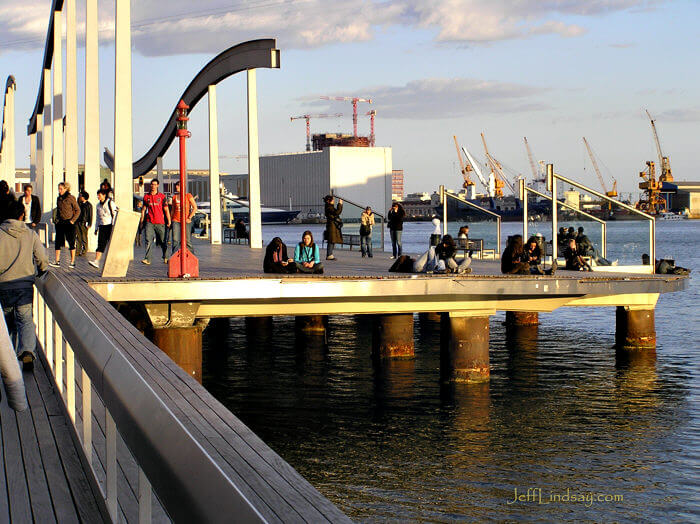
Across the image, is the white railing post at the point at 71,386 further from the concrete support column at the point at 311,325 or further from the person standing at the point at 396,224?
the concrete support column at the point at 311,325

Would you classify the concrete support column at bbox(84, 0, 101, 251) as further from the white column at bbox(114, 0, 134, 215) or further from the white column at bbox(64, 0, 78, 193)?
the white column at bbox(114, 0, 134, 215)

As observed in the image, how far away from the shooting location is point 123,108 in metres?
18.5

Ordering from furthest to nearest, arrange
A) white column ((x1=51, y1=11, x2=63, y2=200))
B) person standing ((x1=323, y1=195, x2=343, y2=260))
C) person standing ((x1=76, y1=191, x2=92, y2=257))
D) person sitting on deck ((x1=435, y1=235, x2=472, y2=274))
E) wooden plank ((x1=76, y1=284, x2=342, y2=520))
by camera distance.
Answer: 1. white column ((x1=51, y1=11, x2=63, y2=200))
2. person standing ((x1=323, y1=195, x2=343, y2=260))
3. person standing ((x1=76, y1=191, x2=92, y2=257))
4. person sitting on deck ((x1=435, y1=235, x2=472, y2=274))
5. wooden plank ((x1=76, y1=284, x2=342, y2=520))

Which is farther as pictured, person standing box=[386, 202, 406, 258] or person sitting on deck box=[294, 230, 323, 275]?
person standing box=[386, 202, 406, 258]

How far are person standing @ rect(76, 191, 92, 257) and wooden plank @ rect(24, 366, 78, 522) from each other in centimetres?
1324

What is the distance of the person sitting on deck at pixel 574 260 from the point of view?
22297 mm

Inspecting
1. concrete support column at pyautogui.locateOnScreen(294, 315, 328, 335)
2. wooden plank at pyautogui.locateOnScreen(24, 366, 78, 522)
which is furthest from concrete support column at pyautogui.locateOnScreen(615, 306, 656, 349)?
wooden plank at pyautogui.locateOnScreen(24, 366, 78, 522)

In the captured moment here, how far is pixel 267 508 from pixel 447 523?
32.5ft

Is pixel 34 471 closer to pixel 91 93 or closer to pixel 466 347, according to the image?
pixel 466 347

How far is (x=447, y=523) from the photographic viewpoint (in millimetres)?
11727

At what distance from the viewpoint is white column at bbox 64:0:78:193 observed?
26609 millimetres

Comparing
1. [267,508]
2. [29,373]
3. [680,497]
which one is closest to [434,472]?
[680,497]

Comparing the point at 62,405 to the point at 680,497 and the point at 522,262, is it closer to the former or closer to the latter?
the point at 680,497

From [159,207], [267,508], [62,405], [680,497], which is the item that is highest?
[159,207]
